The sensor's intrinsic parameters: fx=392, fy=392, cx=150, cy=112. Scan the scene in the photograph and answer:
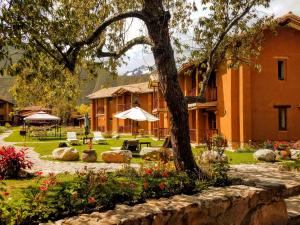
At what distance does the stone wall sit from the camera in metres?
5.09

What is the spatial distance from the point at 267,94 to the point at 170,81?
1882 cm

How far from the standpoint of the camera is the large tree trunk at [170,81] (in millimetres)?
7449

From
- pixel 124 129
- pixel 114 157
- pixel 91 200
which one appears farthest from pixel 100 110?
pixel 91 200

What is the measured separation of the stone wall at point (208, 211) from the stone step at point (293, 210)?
428 millimetres

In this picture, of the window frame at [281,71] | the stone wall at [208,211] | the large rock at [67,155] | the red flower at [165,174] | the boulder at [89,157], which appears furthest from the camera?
the window frame at [281,71]

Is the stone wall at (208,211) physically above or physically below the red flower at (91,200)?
below

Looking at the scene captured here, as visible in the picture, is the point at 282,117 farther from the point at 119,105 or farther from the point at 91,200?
the point at 119,105

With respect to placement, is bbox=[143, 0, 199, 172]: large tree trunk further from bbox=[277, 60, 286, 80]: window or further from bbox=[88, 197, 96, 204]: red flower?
bbox=[277, 60, 286, 80]: window

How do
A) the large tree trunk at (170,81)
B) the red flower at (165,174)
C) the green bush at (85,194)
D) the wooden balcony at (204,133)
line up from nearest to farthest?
the green bush at (85,194)
the red flower at (165,174)
the large tree trunk at (170,81)
the wooden balcony at (204,133)

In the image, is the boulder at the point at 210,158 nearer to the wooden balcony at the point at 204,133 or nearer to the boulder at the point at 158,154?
the boulder at the point at 158,154

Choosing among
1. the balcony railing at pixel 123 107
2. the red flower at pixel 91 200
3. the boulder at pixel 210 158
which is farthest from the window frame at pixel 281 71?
the balcony railing at pixel 123 107

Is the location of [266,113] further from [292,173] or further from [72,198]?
[72,198]

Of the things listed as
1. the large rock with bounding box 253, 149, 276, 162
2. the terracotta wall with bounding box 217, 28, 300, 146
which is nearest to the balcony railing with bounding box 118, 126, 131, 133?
the terracotta wall with bounding box 217, 28, 300, 146

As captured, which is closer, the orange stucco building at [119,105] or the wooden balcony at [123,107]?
the orange stucco building at [119,105]
